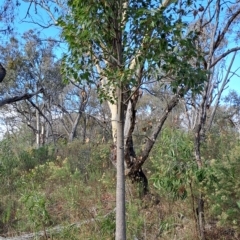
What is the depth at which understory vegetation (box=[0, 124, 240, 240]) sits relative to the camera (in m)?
4.47

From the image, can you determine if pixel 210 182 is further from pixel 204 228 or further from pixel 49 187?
pixel 49 187

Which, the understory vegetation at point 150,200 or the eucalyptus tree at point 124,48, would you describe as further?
the understory vegetation at point 150,200

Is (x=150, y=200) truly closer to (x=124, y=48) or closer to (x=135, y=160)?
(x=135, y=160)

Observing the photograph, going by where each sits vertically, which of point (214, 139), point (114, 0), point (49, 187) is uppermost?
point (114, 0)

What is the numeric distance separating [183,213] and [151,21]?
3035 millimetres

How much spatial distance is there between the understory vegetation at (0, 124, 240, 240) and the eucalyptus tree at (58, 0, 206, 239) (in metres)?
1.12

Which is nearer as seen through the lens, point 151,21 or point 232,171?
point 151,21

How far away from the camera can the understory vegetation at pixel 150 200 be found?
4473mm

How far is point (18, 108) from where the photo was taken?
26.3 m

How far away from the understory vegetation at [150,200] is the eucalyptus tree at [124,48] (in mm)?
1115

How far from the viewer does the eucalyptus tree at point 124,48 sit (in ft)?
10.5

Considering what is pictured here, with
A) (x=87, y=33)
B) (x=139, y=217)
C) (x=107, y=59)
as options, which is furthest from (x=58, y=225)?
(x=87, y=33)

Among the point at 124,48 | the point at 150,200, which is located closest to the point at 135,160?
the point at 150,200

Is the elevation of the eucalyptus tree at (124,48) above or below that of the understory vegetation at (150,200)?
above
